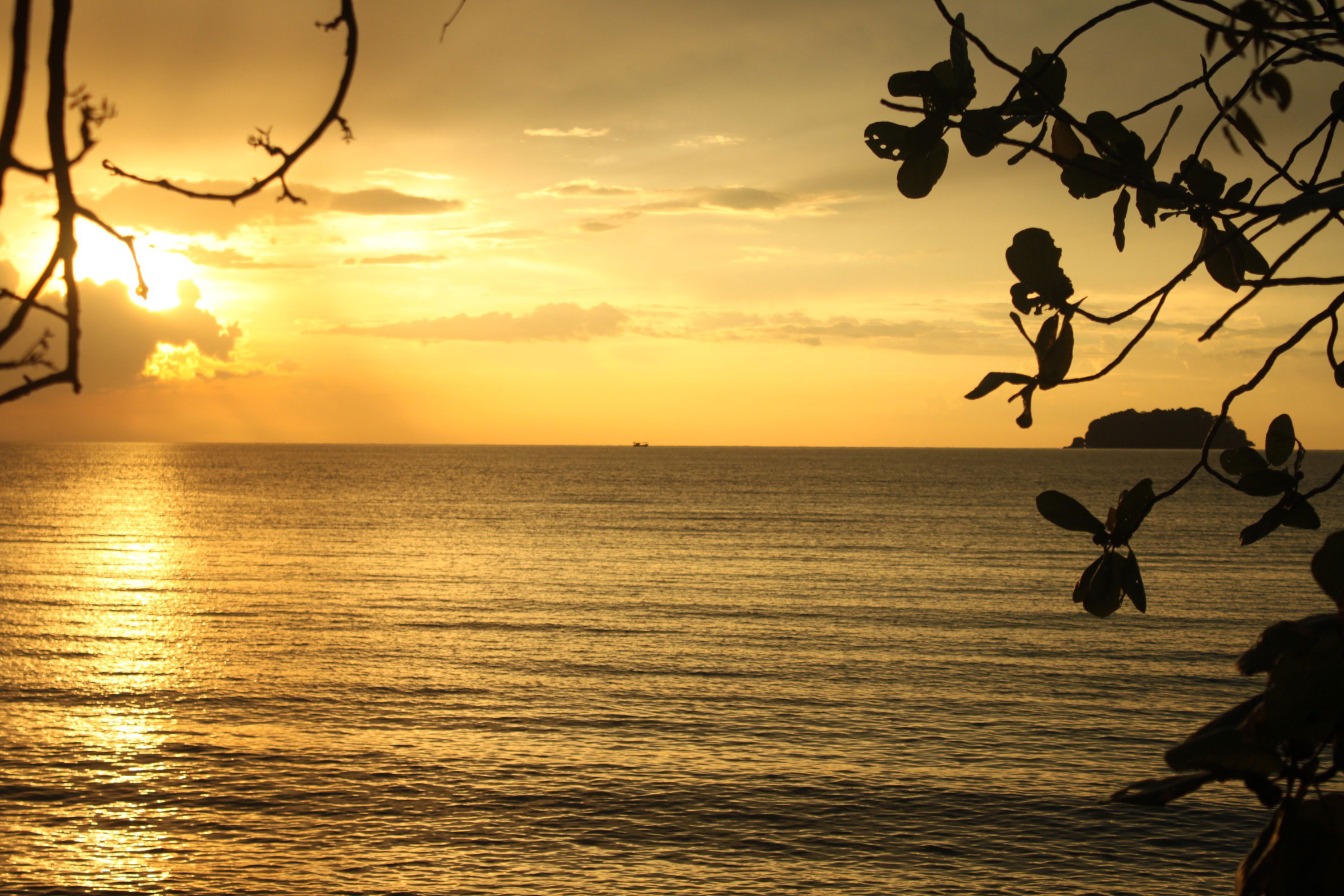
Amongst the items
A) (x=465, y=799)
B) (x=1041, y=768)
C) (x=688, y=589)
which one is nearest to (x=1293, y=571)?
(x=688, y=589)

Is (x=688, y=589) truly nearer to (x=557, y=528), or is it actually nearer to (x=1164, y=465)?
(x=557, y=528)

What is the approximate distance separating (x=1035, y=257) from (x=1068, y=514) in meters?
0.44

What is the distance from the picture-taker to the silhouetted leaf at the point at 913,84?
1.53m

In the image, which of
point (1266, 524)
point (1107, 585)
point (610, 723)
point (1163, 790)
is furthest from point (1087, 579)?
point (610, 723)

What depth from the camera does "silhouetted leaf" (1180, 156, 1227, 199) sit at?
5.77ft

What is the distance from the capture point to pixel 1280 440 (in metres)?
2.02

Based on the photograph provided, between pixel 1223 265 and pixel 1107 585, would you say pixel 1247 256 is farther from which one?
pixel 1107 585

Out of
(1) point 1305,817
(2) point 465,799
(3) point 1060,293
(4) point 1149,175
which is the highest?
(4) point 1149,175

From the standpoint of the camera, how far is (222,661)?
78.6ft

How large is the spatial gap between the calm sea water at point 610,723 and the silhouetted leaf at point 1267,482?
1140 centimetres

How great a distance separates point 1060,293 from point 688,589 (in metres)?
35.2

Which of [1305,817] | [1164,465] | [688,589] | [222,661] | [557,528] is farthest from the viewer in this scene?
[1164,465]

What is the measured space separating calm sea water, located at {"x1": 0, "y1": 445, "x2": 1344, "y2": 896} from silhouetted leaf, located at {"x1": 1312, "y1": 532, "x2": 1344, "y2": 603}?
1208cm

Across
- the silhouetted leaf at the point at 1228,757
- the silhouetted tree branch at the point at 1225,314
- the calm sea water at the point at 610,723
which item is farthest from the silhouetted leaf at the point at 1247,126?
the calm sea water at the point at 610,723
